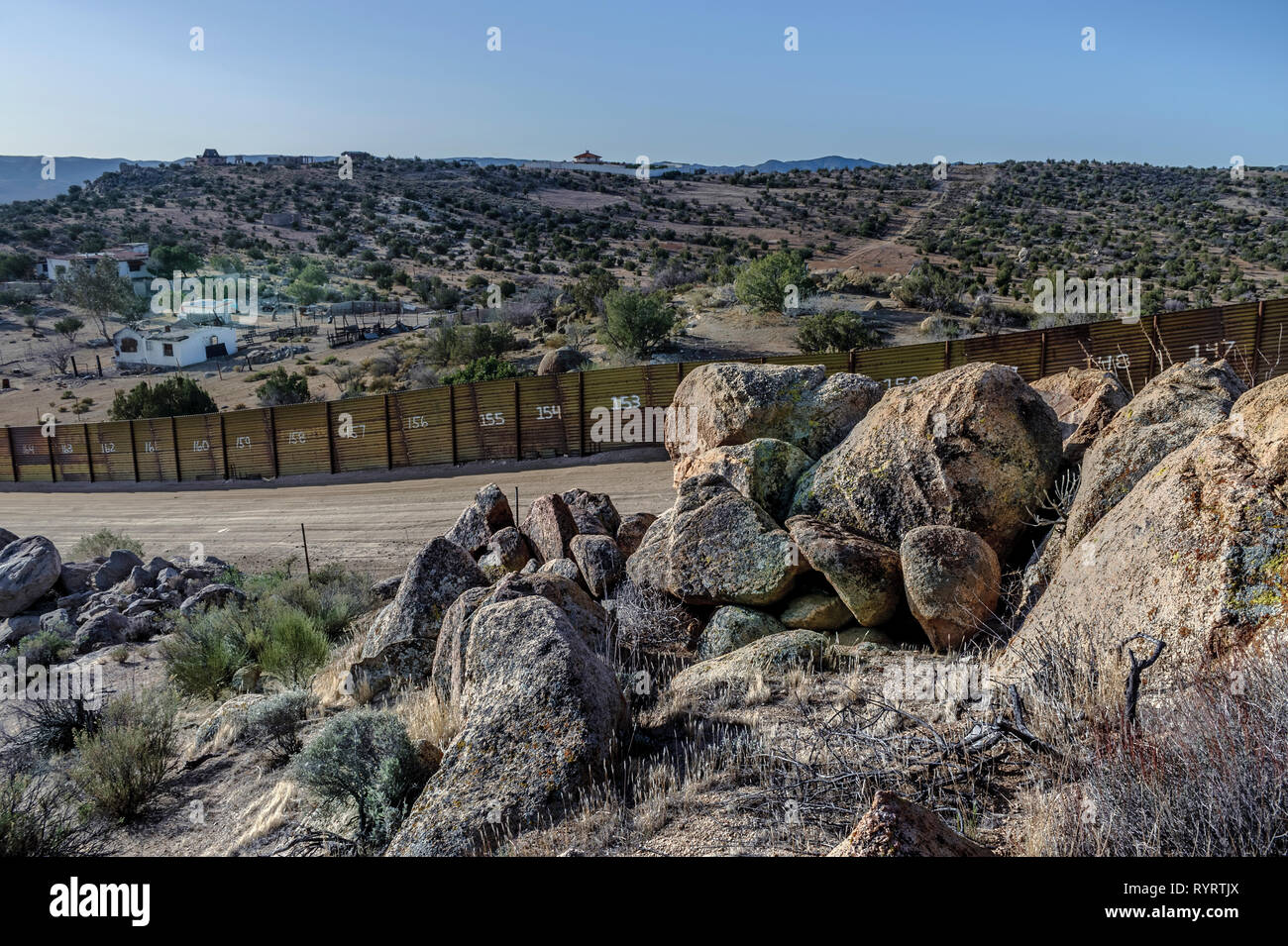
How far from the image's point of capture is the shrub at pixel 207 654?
10266 mm

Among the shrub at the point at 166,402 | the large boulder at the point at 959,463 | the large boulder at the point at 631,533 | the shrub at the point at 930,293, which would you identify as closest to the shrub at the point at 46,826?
the large boulder at the point at 631,533

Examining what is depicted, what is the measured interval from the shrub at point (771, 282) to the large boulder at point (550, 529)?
24.4m

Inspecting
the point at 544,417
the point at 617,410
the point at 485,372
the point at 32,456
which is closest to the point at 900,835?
the point at 617,410

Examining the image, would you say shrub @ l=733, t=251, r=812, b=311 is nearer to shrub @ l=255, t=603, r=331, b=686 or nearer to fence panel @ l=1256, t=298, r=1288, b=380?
fence panel @ l=1256, t=298, r=1288, b=380

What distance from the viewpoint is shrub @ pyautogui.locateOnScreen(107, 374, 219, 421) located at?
34562 mm

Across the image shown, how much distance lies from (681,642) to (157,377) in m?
46.7

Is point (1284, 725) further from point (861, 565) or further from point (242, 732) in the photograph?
point (242, 732)

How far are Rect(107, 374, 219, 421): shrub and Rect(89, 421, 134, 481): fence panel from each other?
2.24m

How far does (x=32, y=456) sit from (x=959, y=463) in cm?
3775

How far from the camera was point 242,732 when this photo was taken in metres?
8.02

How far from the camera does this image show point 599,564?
9.38 m

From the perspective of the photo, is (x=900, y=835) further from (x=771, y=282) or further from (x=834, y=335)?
(x=771, y=282)

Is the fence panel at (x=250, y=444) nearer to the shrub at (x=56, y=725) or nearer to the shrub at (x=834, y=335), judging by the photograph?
the shrub at (x=834, y=335)

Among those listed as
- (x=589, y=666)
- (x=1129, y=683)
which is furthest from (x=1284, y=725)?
(x=589, y=666)
